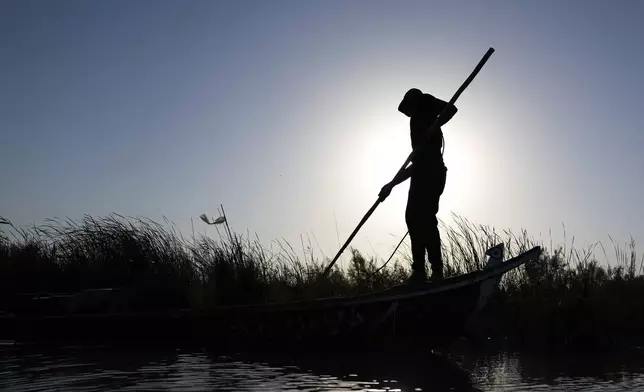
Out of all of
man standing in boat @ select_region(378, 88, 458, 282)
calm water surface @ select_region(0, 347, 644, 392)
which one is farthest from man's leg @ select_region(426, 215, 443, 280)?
calm water surface @ select_region(0, 347, 644, 392)

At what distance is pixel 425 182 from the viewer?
6848mm

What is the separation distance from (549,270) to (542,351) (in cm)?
216

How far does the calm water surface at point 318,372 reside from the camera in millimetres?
4934

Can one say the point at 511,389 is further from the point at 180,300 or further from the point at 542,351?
the point at 180,300

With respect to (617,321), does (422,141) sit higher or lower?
higher

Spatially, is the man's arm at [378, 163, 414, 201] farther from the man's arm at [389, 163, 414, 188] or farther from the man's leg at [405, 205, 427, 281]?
the man's leg at [405, 205, 427, 281]

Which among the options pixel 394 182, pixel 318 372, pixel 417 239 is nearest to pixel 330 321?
pixel 318 372

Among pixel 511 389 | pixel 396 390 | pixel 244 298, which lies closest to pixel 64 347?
pixel 244 298

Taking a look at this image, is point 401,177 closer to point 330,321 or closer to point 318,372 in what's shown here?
point 330,321

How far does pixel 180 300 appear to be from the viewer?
29.9 ft

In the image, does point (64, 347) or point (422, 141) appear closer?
point (422, 141)

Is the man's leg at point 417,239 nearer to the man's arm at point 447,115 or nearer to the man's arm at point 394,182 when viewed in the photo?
the man's arm at point 394,182

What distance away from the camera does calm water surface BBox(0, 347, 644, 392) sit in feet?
16.2

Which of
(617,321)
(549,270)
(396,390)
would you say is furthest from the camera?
(549,270)
